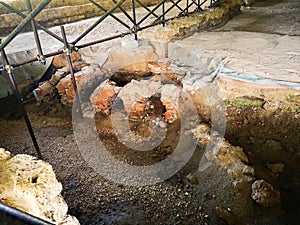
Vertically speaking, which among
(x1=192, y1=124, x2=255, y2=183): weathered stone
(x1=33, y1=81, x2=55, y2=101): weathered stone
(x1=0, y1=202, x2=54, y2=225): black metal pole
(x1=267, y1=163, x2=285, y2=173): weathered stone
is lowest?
(x1=267, y1=163, x2=285, y2=173): weathered stone

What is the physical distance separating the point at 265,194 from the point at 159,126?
147 cm

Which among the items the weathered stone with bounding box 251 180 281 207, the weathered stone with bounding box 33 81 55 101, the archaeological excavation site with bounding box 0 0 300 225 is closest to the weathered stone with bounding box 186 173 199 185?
the archaeological excavation site with bounding box 0 0 300 225

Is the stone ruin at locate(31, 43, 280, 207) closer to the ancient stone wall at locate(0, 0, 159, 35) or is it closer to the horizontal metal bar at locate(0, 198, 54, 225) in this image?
the horizontal metal bar at locate(0, 198, 54, 225)

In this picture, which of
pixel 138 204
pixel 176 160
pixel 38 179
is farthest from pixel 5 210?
pixel 176 160

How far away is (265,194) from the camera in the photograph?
2002 mm

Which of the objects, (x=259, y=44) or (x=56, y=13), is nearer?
(x=259, y=44)

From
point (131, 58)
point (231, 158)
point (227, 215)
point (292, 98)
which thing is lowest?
point (227, 215)

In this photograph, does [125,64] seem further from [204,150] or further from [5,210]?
[5,210]

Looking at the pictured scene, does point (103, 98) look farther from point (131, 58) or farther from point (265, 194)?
point (265, 194)

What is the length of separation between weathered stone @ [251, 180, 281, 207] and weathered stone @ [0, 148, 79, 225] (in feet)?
4.63

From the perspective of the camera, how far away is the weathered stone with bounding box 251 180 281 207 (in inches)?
78.3

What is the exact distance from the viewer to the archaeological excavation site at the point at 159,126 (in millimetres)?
1975

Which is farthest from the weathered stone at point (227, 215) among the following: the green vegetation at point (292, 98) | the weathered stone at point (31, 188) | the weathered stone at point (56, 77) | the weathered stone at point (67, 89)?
the weathered stone at point (56, 77)

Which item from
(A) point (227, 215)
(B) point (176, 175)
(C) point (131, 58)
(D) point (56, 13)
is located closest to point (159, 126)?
(B) point (176, 175)
